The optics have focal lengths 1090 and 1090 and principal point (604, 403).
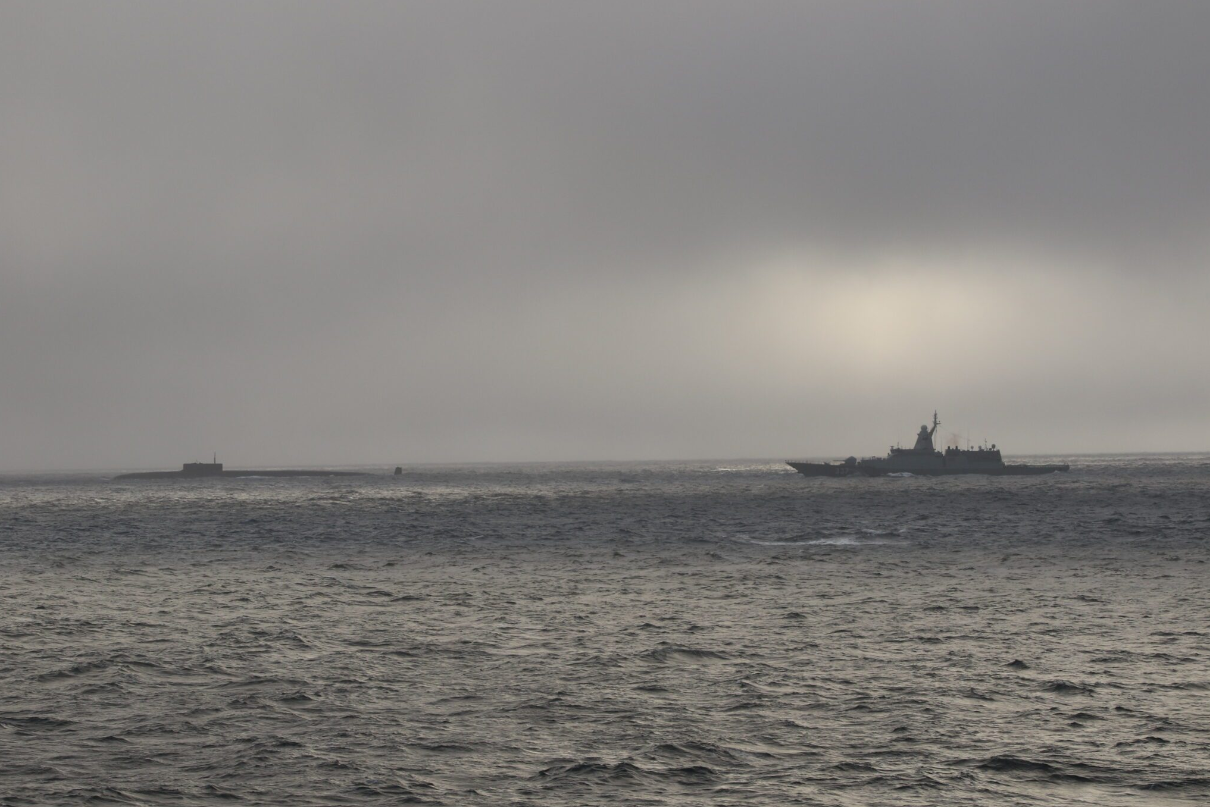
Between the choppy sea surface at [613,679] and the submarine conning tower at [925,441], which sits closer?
the choppy sea surface at [613,679]

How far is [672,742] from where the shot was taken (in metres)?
19.8

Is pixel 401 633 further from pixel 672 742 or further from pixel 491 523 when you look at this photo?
pixel 491 523

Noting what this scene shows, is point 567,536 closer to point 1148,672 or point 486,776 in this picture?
point 1148,672

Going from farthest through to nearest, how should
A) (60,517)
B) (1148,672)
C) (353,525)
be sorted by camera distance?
(60,517)
(353,525)
(1148,672)

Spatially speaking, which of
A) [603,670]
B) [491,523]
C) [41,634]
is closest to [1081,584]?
[603,670]

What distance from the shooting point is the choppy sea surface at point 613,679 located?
1753 centimetres

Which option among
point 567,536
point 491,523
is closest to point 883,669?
point 567,536

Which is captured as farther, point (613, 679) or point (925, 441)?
point (925, 441)

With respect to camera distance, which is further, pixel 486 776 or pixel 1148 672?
pixel 1148 672

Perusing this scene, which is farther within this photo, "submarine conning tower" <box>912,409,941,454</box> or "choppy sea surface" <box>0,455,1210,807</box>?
"submarine conning tower" <box>912,409,941,454</box>

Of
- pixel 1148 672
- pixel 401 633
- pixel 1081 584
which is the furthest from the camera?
pixel 1081 584

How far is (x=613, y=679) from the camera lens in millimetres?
25547

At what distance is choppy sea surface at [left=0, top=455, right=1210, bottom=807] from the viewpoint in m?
17.5

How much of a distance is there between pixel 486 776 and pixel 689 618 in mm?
18333
